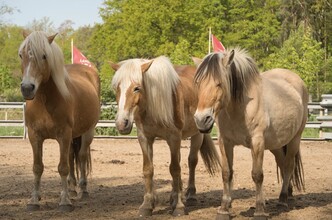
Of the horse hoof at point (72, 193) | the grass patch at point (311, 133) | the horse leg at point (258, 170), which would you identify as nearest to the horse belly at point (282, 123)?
the horse leg at point (258, 170)

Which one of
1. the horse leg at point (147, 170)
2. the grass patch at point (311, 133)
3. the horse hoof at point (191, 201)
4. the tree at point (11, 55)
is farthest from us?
the tree at point (11, 55)

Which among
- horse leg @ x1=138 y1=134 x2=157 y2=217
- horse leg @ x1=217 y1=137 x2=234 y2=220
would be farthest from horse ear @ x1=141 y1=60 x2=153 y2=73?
horse leg @ x1=217 y1=137 x2=234 y2=220

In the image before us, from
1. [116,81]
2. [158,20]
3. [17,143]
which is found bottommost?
[17,143]

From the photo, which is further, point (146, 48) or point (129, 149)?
point (146, 48)

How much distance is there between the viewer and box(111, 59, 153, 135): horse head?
21.1 feet

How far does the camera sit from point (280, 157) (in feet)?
26.1

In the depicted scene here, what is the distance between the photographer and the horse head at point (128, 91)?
6418 millimetres

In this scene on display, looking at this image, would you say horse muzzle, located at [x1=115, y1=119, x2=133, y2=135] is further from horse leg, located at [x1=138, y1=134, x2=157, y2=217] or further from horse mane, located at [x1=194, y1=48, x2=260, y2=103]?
horse mane, located at [x1=194, y1=48, x2=260, y2=103]

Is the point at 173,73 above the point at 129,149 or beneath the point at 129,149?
above

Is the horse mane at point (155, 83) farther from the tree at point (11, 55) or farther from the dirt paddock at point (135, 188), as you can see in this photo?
the tree at point (11, 55)

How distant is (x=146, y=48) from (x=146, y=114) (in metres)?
32.1

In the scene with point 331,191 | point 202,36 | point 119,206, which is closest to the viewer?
point 119,206

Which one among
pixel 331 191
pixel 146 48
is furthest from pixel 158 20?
pixel 331 191

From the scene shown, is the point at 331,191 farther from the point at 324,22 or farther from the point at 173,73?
the point at 324,22
